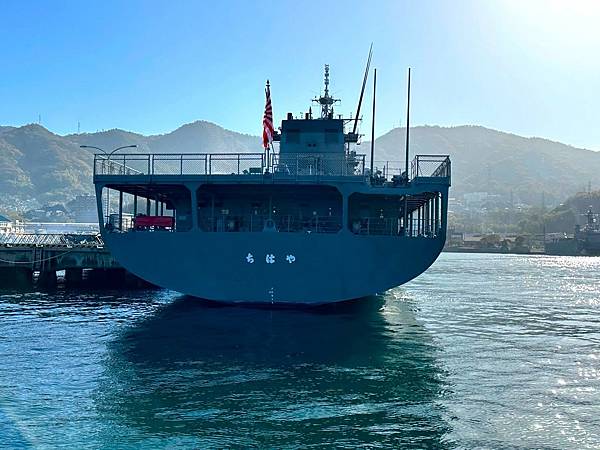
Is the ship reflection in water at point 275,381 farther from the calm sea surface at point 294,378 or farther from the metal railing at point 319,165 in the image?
the metal railing at point 319,165

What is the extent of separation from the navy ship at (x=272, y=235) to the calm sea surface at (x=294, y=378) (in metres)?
1.69

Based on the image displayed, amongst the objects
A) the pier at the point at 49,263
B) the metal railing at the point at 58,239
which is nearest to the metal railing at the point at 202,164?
the pier at the point at 49,263

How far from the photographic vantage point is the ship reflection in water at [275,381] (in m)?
13.2

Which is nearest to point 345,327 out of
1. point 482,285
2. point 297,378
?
point 297,378

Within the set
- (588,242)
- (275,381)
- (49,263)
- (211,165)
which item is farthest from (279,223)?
(588,242)

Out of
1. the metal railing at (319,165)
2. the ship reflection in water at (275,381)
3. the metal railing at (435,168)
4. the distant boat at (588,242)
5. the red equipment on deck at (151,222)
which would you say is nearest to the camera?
the ship reflection in water at (275,381)

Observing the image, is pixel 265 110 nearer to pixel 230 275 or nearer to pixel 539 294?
pixel 230 275

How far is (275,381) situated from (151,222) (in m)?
14.2

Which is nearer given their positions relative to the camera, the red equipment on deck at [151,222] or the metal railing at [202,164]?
the metal railing at [202,164]

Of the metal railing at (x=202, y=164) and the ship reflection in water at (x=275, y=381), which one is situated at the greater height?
the metal railing at (x=202, y=164)

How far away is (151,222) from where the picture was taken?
95.2ft

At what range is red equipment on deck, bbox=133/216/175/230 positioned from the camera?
2892 cm

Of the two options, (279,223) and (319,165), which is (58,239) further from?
(319,165)

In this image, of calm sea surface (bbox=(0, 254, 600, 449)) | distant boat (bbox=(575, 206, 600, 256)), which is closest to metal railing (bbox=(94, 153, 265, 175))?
calm sea surface (bbox=(0, 254, 600, 449))
